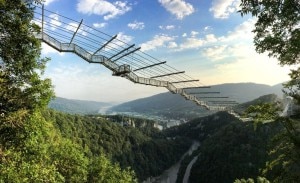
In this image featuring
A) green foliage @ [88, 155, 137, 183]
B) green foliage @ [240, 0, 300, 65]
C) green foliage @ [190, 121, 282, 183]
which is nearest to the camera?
green foliage @ [240, 0, 300, 65]

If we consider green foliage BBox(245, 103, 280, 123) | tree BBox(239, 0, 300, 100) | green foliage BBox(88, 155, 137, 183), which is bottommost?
green foliage BBox(88, 155, 137, 183)

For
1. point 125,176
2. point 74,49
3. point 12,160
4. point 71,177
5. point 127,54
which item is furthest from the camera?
point 125,176

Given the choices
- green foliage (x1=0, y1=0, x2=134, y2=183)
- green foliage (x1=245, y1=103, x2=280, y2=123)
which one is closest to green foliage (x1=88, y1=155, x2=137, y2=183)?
green foliage (x1=0, y1=0, x2=134, y2=183)

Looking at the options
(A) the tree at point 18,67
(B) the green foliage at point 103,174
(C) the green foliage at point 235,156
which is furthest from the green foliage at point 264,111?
(C) the green foliage at point 235,156

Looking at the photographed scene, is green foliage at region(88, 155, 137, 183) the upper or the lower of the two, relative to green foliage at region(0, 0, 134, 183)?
lower

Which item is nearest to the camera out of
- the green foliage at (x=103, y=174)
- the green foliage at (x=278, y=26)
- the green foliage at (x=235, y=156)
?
the green foliage at (x=278, y=26)

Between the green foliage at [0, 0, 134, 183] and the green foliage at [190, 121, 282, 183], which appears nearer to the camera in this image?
the green foliage at [0, 0, 134, 183]

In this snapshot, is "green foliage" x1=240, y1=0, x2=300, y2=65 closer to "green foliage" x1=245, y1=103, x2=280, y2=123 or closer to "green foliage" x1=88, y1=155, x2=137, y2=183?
"green foliage" x1=245, y1=103, x2=280, y2=123

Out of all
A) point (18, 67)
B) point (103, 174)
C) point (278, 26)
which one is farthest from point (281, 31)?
point (103, 174)

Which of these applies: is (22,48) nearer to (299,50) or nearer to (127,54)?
(127,54)

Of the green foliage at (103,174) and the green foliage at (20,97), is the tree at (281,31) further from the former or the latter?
the green foliage at (103,174)

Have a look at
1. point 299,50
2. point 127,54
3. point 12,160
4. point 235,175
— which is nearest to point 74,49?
point 127,54
